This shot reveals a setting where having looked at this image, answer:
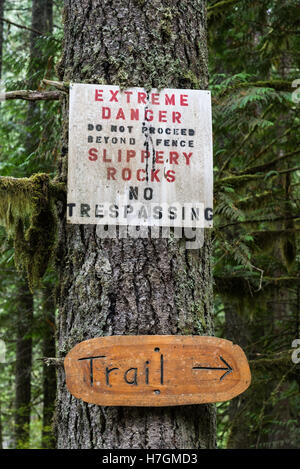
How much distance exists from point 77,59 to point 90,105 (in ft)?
1.08

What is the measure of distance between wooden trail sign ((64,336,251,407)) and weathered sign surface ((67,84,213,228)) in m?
0.62

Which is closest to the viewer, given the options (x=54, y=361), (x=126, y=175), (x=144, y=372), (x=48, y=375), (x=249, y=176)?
(x=144, y=372)

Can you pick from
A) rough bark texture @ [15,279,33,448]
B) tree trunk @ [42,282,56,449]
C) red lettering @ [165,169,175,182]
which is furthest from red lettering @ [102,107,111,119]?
rough bark texture @ [15,279,33,448]

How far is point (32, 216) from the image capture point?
102 inches

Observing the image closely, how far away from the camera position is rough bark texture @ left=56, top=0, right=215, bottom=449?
7.55 feet

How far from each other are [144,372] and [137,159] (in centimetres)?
108

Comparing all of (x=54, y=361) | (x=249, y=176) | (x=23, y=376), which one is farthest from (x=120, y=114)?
(x=23, y=376)

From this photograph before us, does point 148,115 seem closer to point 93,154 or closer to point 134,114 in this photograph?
point 134,114

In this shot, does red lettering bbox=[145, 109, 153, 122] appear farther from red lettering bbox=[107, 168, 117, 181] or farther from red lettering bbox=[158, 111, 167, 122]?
red lettering bbox=[107, 168, 117, 181]

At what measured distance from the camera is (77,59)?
2723 millimetres
